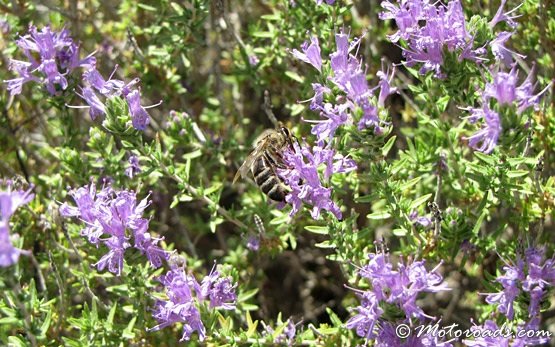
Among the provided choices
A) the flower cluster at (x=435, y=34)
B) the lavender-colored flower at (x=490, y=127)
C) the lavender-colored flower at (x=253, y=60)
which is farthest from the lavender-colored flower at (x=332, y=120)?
the lavender-colored flower at (x=253, y=60)


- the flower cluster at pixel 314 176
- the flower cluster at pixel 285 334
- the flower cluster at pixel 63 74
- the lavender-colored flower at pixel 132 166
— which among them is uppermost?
the flower cluster at pixel 63 74

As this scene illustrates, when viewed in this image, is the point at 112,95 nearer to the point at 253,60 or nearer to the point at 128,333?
the point at 128,333

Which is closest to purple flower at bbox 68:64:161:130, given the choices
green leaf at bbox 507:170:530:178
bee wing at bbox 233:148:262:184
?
bee wing at bbox 233:148:262:184

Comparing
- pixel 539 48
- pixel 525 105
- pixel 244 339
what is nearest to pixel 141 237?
pixel 244 339

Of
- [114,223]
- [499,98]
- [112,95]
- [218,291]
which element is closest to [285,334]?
[218,291]

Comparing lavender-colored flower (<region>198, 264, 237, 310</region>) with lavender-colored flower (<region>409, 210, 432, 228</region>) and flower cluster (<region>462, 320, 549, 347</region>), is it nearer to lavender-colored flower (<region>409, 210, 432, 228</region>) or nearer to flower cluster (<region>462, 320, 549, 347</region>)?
lavender-colored flower (<region>409, 210, 432, 228</region>)

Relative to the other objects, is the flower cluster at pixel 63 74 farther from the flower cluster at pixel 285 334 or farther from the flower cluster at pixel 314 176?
the flower cluster at pixel 285 334
